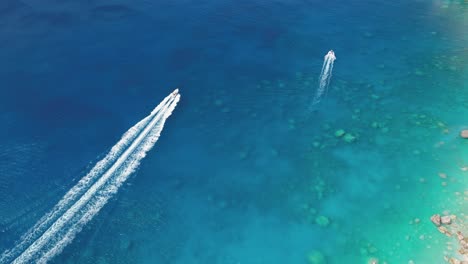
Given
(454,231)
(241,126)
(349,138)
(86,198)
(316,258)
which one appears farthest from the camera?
(241,126)

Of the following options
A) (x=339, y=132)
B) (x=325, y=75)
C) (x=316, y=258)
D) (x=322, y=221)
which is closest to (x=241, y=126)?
(x=339, y=132)

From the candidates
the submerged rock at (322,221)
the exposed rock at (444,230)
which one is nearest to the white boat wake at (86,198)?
the submerged rock at (322,221)

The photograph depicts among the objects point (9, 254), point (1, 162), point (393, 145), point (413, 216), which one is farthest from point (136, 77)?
point (413, 216)

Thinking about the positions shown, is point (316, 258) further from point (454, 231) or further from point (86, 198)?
point (86, 198)

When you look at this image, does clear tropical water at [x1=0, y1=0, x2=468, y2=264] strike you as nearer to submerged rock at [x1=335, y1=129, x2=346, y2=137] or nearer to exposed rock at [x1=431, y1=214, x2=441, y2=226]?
exposed rock at [x1=431, y1=214, x2=441, y2=226]

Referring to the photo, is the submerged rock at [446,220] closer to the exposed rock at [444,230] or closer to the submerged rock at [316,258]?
the exposed rock at [444,230]

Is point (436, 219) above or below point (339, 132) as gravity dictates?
below

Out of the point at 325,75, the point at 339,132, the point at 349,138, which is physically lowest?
the point at 349,138
